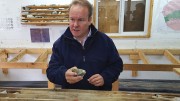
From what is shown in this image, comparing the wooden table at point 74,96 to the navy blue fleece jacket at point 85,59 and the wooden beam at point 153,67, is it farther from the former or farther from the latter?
the wooden beam at point 153,67

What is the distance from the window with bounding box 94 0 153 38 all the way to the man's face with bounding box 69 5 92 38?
6.29 ft

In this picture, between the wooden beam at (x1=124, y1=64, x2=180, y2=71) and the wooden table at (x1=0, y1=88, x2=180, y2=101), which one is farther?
the wooden beam at (x1=124, y1=64, x2=180, y2=71)

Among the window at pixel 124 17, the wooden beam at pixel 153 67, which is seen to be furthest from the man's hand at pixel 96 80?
the window at pixel 124 17

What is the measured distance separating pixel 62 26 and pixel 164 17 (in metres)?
1.69

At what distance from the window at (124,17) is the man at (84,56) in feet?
6.24

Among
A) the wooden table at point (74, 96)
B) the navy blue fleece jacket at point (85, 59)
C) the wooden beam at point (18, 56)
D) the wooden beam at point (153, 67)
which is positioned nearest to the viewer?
the wooden table at point (74, 96)

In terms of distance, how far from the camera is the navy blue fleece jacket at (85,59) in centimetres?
128

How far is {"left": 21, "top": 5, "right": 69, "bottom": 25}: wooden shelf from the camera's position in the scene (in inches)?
119

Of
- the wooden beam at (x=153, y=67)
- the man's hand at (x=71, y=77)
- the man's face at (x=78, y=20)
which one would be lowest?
the wooden beam at (x=153, y=67)

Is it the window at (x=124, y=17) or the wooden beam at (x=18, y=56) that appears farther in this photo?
the window at (x=124, y=17)

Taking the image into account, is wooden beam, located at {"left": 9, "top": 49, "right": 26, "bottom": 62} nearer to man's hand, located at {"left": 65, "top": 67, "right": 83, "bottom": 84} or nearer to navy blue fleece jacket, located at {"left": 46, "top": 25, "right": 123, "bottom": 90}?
navy blue fleece jacket, located at {"left": 46, "top": 25, "right": 123, "bottom": 90}

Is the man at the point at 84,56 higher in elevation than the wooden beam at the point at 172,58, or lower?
higher

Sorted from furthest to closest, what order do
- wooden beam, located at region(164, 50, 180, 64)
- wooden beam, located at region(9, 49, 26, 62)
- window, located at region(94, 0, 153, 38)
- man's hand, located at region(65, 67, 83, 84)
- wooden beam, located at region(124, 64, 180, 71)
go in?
window, located at region(94, 0, 153, 38)
wooden beam, located at region(9, 49, 26, 62)
wooden beam, located at region(164, 50, 180, 64)
wooden beam, located at region(124, 64, 180, 71)
man's hand, located at region(65, 67, 83, 84)

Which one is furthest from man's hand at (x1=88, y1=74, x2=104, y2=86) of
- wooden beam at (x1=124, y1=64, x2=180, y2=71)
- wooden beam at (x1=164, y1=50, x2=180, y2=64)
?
wooden beam at (x1=164, y1=50, x2=180, y2=64)
